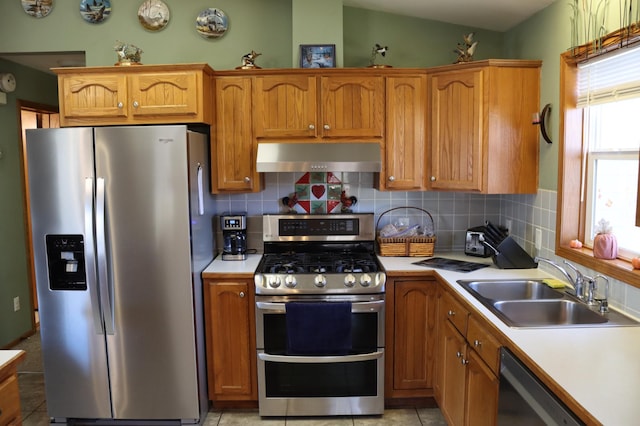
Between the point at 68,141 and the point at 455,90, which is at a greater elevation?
the point at 455,90

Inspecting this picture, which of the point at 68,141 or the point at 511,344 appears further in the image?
the point at 68,141

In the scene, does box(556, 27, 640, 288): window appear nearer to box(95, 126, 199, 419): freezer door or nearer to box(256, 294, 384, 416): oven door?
box(256, 294, 384, 416): oven door

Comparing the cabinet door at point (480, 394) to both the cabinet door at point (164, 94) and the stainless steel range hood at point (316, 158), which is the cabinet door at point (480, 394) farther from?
the cabinet door at point (164, 94)

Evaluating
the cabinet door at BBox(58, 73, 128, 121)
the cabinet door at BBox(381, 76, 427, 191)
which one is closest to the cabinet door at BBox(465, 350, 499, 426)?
the cabinet door at BBox(381, 76, 427, 191)

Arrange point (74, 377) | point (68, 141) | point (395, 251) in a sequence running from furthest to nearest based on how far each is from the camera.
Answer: point (395, 251)
point (74, 377)
point (68, 141)

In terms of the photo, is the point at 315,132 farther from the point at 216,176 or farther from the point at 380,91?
the point at 216,176

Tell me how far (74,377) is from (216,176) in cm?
149

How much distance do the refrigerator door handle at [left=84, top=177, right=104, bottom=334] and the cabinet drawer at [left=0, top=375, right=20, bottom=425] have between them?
1049 mm

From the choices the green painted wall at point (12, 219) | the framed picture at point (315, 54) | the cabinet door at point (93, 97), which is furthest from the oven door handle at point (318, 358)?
the green painted wall at point (12, 219)

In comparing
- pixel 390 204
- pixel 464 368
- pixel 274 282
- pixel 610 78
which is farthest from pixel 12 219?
pixel 610 78

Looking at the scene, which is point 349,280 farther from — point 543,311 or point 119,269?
point 119,269

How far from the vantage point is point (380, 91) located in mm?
3111

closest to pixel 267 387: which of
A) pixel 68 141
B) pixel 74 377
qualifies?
pixel 74 377

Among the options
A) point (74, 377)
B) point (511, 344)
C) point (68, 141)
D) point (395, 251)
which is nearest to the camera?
point (511, 344)
